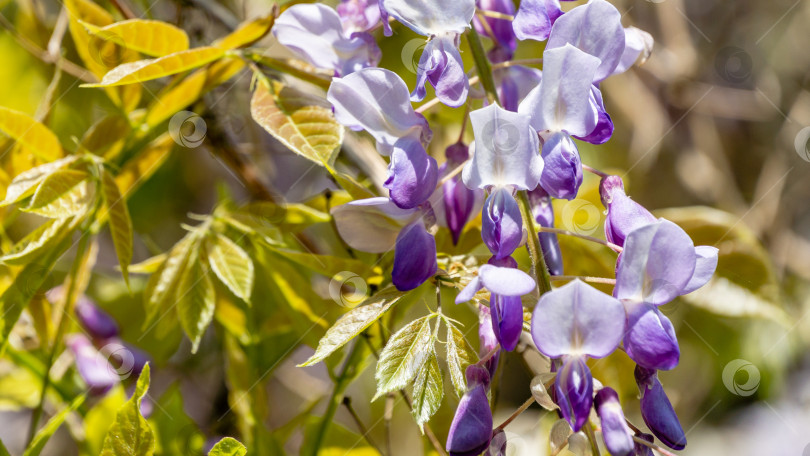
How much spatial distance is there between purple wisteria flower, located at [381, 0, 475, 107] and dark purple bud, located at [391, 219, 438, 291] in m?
0.11

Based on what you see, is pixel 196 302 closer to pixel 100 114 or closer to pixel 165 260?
pixel 165 260

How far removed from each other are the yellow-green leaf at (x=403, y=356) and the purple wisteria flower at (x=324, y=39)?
265mm

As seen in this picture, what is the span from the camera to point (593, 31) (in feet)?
1.76

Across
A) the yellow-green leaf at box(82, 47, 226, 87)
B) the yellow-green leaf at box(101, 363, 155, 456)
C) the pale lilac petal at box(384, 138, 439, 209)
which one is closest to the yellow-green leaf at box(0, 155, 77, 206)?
the yellow-green leaf at box(82, 47, 226, 87)

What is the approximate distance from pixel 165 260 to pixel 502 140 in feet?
1.44

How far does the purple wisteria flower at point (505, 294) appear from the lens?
18.2 inches

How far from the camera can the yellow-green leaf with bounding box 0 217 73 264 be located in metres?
0.64

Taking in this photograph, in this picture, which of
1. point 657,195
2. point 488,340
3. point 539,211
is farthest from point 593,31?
point 657,195

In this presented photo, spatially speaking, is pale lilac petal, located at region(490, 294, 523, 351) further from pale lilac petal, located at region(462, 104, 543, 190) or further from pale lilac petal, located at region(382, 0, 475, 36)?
pale lilac petal, located at region(382, 0, 475, 36)

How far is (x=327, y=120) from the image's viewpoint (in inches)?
26.1

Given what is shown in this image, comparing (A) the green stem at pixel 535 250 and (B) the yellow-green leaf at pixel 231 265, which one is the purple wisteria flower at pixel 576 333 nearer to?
(A) the green stem at pixel 535 250

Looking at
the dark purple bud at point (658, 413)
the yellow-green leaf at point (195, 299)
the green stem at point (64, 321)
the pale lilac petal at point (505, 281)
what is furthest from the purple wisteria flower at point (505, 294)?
the green stem at point (64, 321)

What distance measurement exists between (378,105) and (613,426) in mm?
302

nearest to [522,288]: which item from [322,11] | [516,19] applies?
[516,19]
